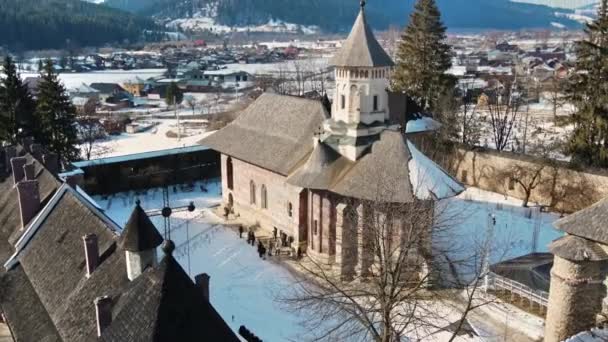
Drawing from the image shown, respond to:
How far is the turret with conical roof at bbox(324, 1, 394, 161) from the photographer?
25984 millimetres

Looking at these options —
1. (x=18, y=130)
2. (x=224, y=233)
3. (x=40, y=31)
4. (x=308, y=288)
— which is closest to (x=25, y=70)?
(x=40, y=31)

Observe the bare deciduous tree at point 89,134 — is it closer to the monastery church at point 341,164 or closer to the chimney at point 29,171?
the monastery church at point 341,164

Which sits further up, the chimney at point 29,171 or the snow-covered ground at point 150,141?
the chimney at point 29,171

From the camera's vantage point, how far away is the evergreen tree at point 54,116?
36.7 metres

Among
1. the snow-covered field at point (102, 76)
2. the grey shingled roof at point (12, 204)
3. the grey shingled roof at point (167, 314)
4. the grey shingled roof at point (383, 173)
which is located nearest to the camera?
the grey shingled roof at point (167, 314)

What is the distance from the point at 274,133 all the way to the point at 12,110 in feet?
58.5

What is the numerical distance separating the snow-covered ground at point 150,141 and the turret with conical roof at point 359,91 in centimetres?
2424

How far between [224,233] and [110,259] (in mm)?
14710

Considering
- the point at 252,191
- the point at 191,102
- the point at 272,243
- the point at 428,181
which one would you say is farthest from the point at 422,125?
the point at 191,102

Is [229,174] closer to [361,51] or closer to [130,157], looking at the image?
[130,157]

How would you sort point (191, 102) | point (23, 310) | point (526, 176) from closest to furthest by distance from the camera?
point (23, 310) → point (526, 176) → point (191, 102)

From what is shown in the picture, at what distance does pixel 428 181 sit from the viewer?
2377 centimetres

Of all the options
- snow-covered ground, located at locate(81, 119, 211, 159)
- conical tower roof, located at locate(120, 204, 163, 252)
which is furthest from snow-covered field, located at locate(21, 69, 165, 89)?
conical tower roof, located at locate(120, 204, 163, 252)

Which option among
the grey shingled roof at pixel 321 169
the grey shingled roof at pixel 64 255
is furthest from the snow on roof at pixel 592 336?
the grey shingled roof at pixel 64 255
